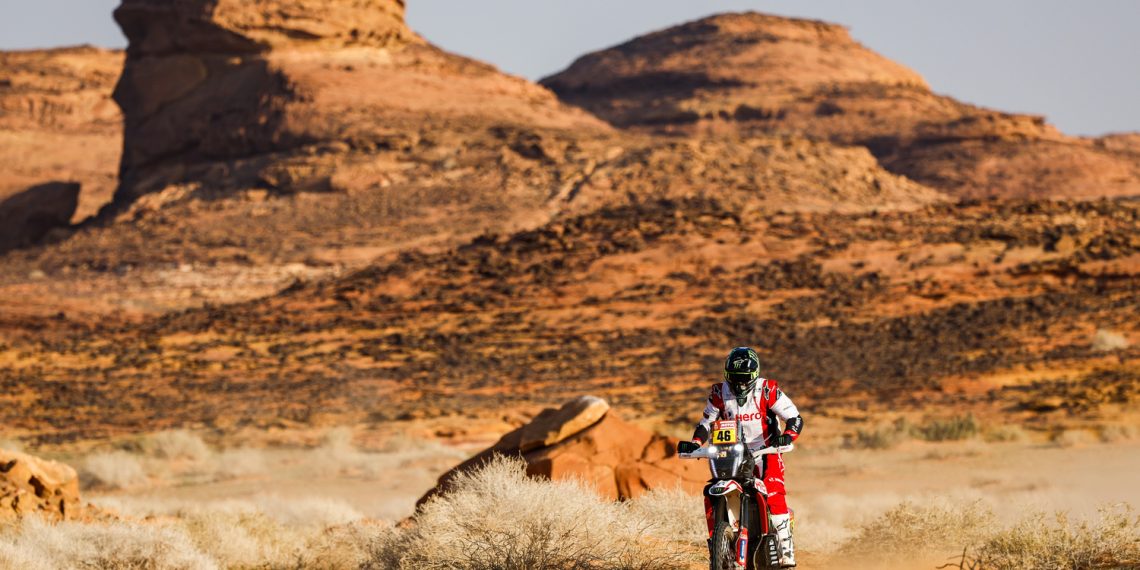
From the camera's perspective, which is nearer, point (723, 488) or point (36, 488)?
point (723, 488)

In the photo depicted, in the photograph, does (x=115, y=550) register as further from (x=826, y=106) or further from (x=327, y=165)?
(x=826, y=106)

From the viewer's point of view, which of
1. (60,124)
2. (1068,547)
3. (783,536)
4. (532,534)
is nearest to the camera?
(783,536)

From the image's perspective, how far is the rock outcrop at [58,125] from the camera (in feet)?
276

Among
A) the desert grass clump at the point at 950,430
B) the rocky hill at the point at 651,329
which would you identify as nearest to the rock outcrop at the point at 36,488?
the desert grass clump at the point at 950,430

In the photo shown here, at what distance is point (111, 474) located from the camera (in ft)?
74.1

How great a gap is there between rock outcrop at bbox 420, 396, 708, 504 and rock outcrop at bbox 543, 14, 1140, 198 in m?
63.8

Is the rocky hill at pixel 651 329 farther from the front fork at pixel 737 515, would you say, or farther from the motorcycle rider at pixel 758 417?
the front fork at pixel 737 515

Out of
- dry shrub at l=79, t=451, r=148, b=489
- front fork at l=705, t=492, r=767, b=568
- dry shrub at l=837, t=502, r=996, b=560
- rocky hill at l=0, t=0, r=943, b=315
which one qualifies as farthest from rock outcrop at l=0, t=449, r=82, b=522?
rocky hill at l=0, t=0, r=943, b=315

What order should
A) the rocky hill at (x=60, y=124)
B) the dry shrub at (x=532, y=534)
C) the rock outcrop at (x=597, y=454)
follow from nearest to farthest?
the dry shrub at (x=532, y=534), the rock outcrop at (x=597, y=454), the rocky hill at (x=60, y=124)

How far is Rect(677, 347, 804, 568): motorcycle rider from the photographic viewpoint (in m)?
8.03

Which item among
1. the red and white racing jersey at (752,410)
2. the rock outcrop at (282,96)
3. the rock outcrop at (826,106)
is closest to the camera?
the red and white racing jersey at (752,410)

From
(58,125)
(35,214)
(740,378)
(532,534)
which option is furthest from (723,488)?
(58,125)

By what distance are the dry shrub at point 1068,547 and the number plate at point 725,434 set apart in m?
2.60

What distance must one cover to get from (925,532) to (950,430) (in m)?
12.4
